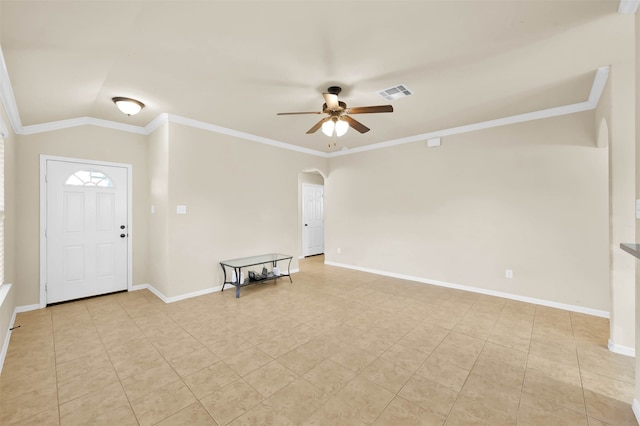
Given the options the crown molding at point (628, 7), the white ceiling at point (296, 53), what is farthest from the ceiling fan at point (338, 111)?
the crown molding at point (628, 7)

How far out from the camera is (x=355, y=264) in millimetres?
6027

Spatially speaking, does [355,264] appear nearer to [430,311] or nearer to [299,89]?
[430,311]

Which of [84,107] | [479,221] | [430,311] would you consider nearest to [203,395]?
[430,311]

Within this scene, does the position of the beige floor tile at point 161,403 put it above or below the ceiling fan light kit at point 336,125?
below

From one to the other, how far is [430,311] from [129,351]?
11.3 feet

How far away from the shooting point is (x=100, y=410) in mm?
1851

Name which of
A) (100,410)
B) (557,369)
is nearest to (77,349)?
(100,410)

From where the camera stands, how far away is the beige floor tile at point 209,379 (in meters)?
2.05

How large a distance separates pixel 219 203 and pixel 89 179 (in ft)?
6.26

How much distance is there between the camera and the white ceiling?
71.2 inches

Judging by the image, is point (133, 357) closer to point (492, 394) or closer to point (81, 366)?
point (81, 366)

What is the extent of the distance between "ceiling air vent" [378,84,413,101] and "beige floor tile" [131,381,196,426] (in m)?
3.38

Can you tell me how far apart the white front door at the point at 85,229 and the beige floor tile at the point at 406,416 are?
14.7 ft

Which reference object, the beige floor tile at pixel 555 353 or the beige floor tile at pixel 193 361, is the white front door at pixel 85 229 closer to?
the beige floor tile at pixel 193 361
